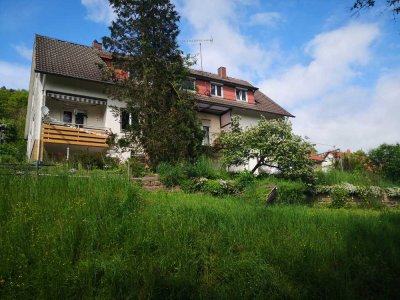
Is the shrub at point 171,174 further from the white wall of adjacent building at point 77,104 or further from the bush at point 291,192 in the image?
the white wall of adjacent building at point 77,104

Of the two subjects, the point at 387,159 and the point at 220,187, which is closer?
the point at 220,187

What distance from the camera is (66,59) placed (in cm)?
2339

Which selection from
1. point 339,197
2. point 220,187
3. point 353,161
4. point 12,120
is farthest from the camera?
point 12,120

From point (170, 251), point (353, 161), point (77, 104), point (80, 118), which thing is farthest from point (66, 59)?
point (353, 161)

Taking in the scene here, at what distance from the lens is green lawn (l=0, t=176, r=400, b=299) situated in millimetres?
5652

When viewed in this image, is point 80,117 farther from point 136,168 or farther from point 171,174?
point 171,174

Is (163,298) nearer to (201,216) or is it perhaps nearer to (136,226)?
(136,226)

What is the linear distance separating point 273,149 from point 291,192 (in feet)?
11.3

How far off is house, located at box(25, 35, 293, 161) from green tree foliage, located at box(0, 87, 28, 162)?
4716mm

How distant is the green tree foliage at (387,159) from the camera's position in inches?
911

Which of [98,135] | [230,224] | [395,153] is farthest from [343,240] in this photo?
[395,153]

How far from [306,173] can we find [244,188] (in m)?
4.46

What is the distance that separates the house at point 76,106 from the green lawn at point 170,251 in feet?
32.3

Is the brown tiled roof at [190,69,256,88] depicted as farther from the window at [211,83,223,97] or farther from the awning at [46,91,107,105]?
the awning at [46,91,107,105]
